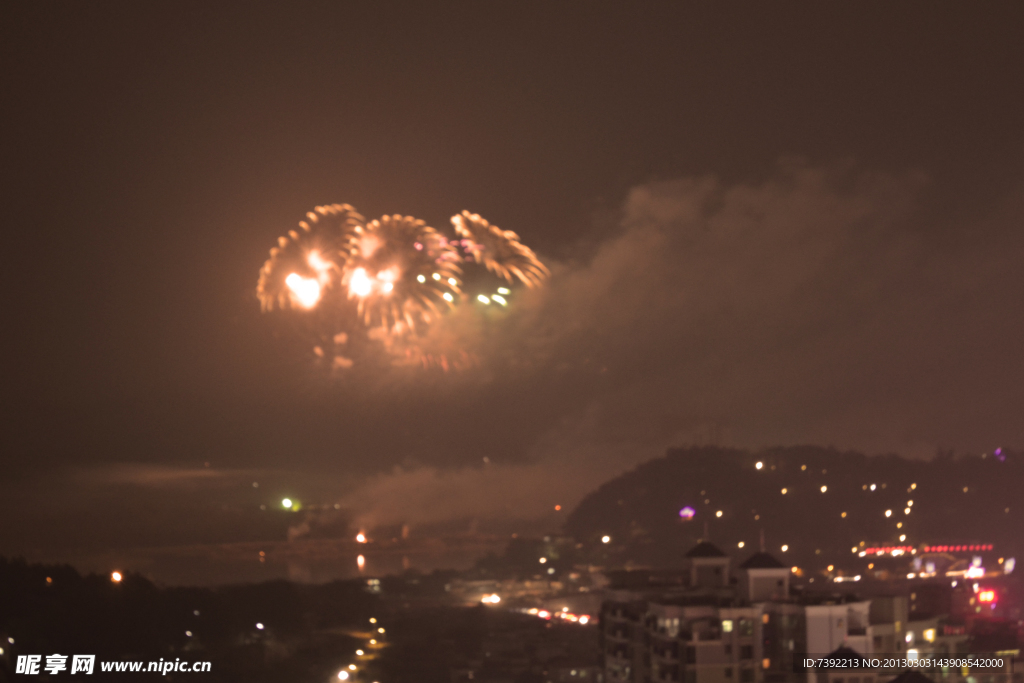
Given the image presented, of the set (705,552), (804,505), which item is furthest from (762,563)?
(804,505)

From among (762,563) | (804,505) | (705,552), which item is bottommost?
(762,563)

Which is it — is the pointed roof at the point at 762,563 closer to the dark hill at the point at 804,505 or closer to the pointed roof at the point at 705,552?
the pointed roof at the point at 705,552

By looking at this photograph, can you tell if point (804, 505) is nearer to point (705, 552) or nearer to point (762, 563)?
point (705, 552)

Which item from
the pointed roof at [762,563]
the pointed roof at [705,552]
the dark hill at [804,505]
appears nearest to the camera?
the pointed roof at [762,563]

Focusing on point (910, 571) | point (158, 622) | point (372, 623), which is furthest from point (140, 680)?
point (910, 571)

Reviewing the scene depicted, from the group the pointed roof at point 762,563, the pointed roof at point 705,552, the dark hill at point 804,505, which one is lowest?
the pointed roof at point 762,563

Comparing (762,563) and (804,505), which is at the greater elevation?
(804,505)

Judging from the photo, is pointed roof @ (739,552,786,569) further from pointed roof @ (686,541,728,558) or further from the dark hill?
the dark hill

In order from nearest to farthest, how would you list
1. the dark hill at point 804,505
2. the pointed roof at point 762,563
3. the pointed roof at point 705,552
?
the pointed roof at point 762,563 → the pointed roof at point 705,552 → the dark hill at point 804,505

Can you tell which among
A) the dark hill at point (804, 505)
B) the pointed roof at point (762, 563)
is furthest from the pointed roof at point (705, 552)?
the dark hill at point (804, 505)
